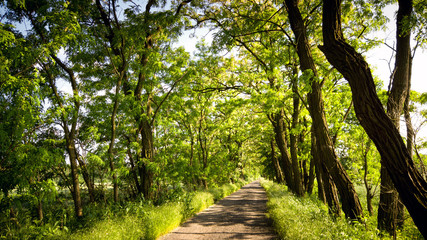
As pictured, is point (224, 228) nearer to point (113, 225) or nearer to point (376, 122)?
point (113, 225)

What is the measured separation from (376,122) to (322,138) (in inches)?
85.5

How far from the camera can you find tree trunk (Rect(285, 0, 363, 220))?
4.47 m

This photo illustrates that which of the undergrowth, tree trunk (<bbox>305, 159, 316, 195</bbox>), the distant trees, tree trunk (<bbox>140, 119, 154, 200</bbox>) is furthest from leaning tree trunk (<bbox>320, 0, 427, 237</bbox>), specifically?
tree trunk (<bbox>305, 159, 316, 195</bbox>)

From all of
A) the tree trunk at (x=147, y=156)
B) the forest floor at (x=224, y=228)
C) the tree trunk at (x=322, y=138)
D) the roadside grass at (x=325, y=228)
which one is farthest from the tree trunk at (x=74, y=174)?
the tree trunk at (x=322, y=138)

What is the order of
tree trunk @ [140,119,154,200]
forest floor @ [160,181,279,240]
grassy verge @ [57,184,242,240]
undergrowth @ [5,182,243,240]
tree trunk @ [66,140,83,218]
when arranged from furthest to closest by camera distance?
tree trunk @ [140,119,154,200] < forest floor @ [160,181,279,240] < tree trunk @ [66,140,83,218] < grassy verge @ [57,184,242,240] < undergrowth @ [5,182,243,240]

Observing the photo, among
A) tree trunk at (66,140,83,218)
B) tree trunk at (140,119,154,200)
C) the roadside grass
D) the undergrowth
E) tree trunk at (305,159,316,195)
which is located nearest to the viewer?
the roadside grass

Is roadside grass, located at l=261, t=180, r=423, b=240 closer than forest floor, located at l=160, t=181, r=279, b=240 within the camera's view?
Yes

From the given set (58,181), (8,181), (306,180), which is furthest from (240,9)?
(58,181)

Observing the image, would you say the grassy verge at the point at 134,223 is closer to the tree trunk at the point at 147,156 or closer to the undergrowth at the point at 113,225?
the undergrowth at the point at 113,225

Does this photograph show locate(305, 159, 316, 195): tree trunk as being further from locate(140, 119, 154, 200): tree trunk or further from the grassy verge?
locate(140, 119, 154, 200): tree trunk

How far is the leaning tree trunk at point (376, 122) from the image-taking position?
7.82ft

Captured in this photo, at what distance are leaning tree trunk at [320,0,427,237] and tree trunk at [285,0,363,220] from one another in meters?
1.44

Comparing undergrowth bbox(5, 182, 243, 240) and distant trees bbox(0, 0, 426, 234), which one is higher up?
distant trees bbox(0, 0, 426, 234)

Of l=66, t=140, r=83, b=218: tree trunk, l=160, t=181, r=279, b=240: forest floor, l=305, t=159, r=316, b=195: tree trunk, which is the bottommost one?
l=160, t=181, r=279, b=240: forest floor
